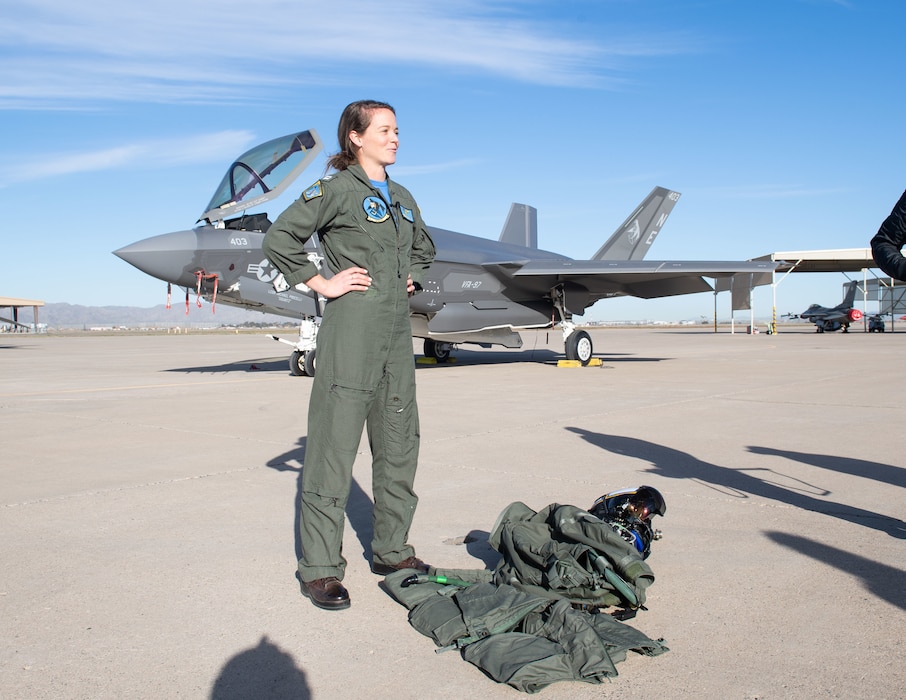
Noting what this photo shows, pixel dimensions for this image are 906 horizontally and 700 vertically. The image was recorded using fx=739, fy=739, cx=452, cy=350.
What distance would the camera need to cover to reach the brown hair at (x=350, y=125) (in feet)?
10.7

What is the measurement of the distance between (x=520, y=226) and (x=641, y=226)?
141 inches

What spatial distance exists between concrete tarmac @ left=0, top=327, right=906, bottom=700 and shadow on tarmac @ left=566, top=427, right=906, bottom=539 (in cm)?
2

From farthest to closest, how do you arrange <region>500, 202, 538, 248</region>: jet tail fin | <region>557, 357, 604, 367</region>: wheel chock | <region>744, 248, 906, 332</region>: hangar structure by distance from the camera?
<region>744, 248, 906, 332</region>: hangar structure → <region>500, 202, 538, 248</region>: jet tail fin → <region>557, 357, 604, 367</region>: wheel chock

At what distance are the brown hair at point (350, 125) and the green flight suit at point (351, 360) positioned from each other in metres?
0.14

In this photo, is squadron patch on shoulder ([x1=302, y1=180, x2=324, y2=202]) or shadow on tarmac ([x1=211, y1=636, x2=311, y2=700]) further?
squadron patch on shoulder ([x1=302, y1=180, x2=324, y2=202])

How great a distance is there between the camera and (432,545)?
364cm

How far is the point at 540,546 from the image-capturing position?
3.01 metres

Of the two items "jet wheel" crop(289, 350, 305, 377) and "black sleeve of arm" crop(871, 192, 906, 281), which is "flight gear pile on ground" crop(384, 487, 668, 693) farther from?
"jet wheel" crop(289, 350, 305, 377)

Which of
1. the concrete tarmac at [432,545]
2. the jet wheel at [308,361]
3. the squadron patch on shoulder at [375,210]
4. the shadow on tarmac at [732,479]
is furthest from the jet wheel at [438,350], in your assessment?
the squadron patch on shoulder at [375,210]

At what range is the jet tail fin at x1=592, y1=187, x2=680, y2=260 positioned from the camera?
772 inches

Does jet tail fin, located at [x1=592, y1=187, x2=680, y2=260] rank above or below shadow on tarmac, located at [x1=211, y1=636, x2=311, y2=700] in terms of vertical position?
above

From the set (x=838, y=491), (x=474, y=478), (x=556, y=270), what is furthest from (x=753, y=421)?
(x=556, y=270)

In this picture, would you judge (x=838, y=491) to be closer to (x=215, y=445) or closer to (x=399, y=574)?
(x=399, y=574)

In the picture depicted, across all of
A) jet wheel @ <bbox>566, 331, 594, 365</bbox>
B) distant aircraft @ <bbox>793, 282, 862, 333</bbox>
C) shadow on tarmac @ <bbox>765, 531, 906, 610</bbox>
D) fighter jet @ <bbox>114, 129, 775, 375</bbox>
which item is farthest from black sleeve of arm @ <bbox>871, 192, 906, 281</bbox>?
distant aircraft @ <bbox>793, 282, 862, 333</bbox>
